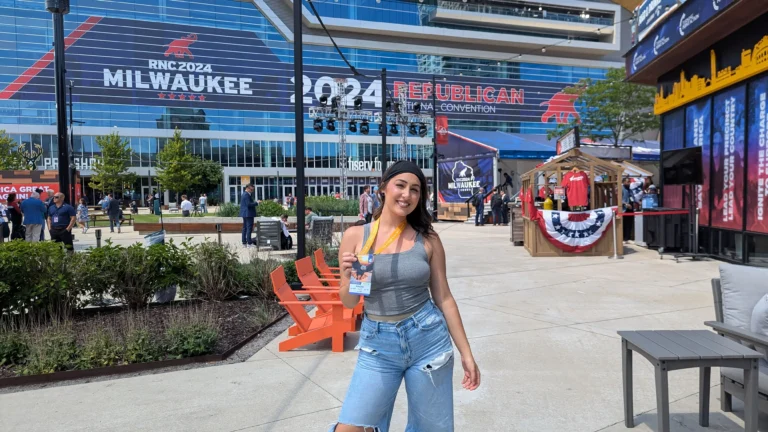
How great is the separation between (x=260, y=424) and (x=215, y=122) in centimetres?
6275

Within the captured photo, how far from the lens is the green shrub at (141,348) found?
4.90 meters

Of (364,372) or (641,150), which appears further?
(641,150)

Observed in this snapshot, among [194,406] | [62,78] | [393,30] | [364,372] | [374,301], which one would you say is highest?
[393,30]

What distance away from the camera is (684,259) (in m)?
11.7

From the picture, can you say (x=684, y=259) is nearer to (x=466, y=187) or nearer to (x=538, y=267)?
(x=538, y=267)

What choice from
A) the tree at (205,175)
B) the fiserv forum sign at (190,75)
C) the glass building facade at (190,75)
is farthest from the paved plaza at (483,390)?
the fiserv forum sign at (190,75)

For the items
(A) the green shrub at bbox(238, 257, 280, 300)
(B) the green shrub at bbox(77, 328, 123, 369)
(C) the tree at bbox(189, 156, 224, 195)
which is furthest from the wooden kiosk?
(C) the tree at bbox(189, 156, 224, 195)

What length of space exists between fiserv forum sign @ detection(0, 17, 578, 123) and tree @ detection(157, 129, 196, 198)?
873 cm

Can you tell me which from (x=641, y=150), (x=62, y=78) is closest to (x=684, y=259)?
(x=62, y=78)

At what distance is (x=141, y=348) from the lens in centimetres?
496

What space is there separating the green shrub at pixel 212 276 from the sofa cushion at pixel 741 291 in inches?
241

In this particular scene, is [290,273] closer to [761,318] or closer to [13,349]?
[13,349]

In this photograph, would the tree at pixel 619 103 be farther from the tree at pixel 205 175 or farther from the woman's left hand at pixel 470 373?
the tree at pixel 205 175

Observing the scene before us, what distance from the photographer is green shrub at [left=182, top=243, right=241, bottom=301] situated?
24.7 feet
